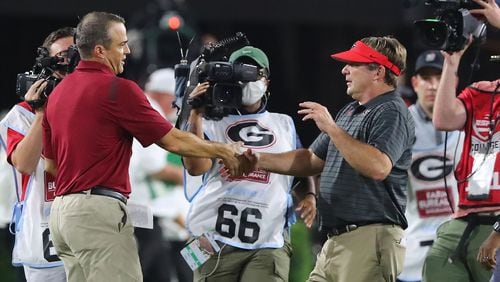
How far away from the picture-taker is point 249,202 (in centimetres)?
729

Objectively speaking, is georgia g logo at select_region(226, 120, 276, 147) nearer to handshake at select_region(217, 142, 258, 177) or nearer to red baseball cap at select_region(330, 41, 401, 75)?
handshake at select_region(217, 142, 258, 177)

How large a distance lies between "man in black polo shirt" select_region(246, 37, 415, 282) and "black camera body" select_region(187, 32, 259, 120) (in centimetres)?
35

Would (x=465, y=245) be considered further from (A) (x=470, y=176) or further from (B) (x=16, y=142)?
(B) (x=16, y=142)

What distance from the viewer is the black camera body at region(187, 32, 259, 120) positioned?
276 inches

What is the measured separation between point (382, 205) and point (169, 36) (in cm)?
599

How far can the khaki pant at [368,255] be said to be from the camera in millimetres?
6781

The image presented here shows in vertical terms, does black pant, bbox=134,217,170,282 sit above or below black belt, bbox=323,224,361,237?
below

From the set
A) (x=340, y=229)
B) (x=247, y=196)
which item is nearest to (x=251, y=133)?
(x=247, y=196)

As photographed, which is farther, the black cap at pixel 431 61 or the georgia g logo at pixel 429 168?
the black cap at pixel 431 61

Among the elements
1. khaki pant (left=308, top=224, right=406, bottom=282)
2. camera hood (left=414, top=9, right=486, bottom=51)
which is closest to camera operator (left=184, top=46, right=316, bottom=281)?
khaki pant (left=308, top=224, right=406, bottom=282)

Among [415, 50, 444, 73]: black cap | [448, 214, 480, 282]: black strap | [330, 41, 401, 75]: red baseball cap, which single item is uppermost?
[330, 41, 401, 75]: red baseball cap

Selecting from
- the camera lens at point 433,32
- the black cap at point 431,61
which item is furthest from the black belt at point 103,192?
the black cap at point 431,61

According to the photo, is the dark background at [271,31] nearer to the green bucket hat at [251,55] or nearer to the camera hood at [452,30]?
the green bucket hat at [251,55]

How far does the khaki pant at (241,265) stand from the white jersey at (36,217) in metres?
0.85
